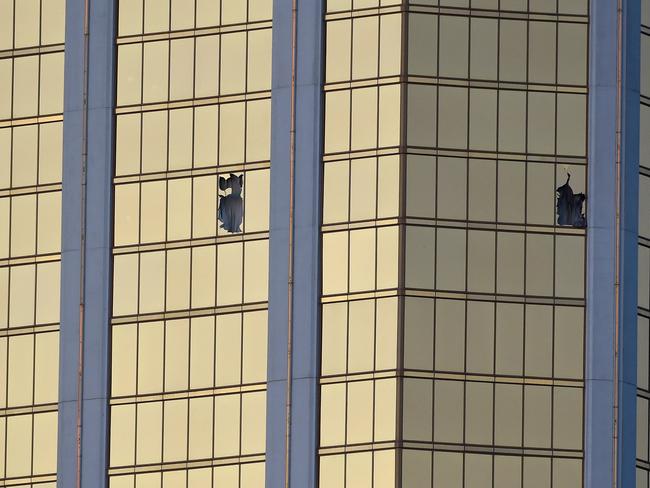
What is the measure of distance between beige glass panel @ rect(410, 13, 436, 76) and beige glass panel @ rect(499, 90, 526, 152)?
10.1 ft

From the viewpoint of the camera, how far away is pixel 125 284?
116 m

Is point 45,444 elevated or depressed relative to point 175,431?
depressed

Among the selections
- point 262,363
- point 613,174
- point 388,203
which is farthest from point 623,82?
point 262,363

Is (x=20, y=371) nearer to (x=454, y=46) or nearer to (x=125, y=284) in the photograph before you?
(x=125, y=284)

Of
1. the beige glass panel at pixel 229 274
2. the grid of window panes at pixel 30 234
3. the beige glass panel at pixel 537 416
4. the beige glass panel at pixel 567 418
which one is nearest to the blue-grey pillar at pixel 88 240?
the grid of window panes at pixel 30 234

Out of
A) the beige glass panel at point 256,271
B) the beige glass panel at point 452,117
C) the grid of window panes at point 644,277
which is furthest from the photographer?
the beige glass panel at point 256,271

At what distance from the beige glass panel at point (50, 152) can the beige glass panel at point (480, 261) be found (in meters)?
17.8

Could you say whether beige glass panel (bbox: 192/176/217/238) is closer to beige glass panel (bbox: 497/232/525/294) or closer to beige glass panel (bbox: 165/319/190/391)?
beige glass panel (bbox: 165/319/190/391)

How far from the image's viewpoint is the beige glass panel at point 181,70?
4594 inches

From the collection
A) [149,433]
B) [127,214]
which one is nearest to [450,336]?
[149,433]

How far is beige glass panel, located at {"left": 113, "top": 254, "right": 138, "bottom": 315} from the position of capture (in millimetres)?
115875

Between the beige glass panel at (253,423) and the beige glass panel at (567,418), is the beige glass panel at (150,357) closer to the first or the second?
the beige glass panel at (253,423)

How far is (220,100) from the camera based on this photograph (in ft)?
381

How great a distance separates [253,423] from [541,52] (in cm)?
1879
